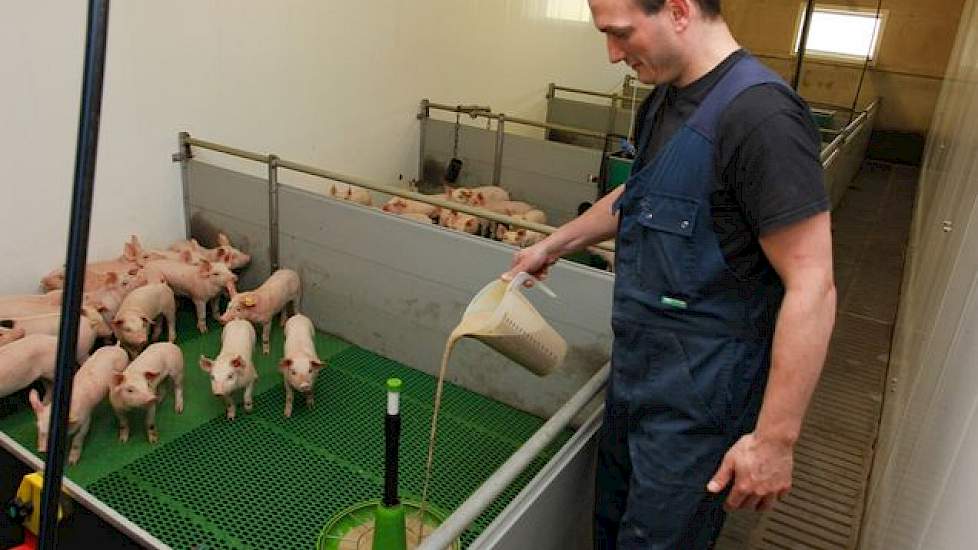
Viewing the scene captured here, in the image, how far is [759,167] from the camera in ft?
3.88

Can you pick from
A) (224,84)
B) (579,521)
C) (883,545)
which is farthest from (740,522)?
(224,84)

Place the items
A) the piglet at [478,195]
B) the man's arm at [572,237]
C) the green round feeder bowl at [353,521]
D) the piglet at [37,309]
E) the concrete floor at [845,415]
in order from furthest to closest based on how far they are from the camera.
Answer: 1. the piglet at [478,195]
2. the piglet at [37,309]
3. the concrete floor at [845,415]
4. the green round feeder bowl at [353,521]
5. the man's arm at [572,237]

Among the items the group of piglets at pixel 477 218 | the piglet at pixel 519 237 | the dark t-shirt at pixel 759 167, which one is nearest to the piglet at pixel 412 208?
the group of piglets at pixel 477 218

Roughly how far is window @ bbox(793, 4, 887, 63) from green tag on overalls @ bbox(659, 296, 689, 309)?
11196mm

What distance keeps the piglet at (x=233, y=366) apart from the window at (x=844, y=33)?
423 inches

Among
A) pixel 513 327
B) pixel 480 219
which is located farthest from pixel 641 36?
pixel 480 219

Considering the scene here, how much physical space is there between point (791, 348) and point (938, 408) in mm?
930

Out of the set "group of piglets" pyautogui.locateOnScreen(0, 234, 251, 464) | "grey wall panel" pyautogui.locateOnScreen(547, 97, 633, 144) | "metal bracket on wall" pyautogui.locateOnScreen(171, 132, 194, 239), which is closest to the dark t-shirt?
"group of piglets" pyautogui.locateOnScreen(0, 234, 251, 464)

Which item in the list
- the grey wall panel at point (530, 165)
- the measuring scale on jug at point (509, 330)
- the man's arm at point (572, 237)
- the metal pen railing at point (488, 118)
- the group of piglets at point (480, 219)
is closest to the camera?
the measuring scale on jug at point (509, 330)

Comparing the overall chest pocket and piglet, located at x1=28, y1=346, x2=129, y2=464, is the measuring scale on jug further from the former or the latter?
piglet, located at x1=28, y1=346, x2=129, y2=464

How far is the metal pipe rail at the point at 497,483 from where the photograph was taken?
113 cm

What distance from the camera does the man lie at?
118 centimetres

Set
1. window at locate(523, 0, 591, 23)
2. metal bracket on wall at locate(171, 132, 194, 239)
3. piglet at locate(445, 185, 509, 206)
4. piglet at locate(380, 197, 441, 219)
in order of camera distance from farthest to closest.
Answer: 1. window at locate(523, 0, 591, 23)
2. piglet at locate(445, 185, 509, 206)
3. piglet at locate(380, 197, 441, 219)
4. metal bracket on wall at locate(171, 132, 194, 239)

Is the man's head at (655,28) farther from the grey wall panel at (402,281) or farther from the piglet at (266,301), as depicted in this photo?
the piglet at (266,301)
